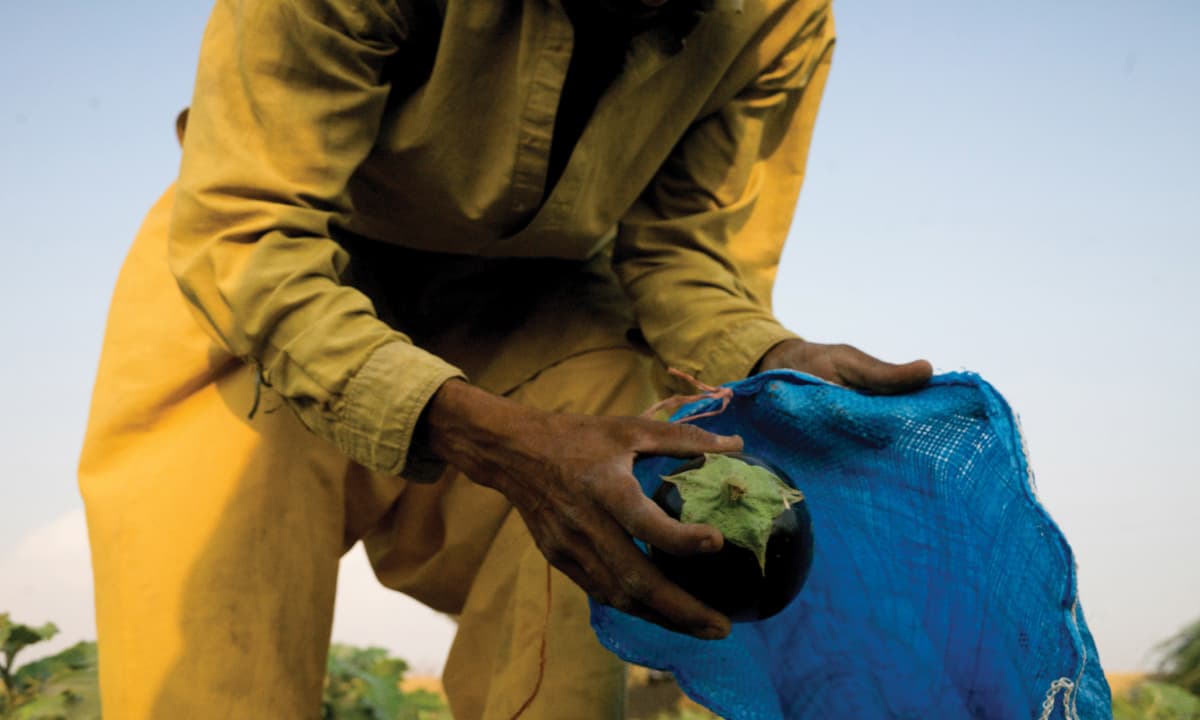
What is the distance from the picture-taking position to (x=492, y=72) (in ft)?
8.23

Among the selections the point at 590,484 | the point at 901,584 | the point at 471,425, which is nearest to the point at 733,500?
the point at 590,484

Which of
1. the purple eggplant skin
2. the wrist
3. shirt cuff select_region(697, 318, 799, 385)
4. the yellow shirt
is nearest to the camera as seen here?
the purple eggplant skin

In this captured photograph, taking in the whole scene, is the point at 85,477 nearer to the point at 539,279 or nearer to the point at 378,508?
the point at 378,508

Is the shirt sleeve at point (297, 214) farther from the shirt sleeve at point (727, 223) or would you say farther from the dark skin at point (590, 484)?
the shirt sleeve at point (727, 223)

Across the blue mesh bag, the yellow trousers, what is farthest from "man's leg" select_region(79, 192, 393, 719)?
the blue mesh bag

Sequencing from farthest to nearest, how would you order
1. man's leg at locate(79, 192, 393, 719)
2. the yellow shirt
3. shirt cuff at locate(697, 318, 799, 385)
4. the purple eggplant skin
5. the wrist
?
shirt cuff at locate(697, 318, 799, 385)
man's leg at locate(79, 192, 393, 719)
the yellow shirt
the wrist
the purple eggplant skin

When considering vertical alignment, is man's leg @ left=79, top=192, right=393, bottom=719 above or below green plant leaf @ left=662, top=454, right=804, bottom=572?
below

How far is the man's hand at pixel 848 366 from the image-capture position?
2.28m

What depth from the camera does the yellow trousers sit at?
249 cm

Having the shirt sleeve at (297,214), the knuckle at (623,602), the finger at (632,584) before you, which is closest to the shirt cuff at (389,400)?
the shirt sleeve at (297,214)

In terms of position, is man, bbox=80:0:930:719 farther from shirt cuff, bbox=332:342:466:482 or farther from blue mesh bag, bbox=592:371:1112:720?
blue mesh bag, bbox=592:371:1112:720

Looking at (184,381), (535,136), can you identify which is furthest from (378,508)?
(535,136)

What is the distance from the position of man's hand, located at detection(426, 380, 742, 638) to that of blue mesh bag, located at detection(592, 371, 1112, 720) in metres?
0.20

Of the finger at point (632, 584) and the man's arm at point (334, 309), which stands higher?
the man's arm at point (334, 309)
